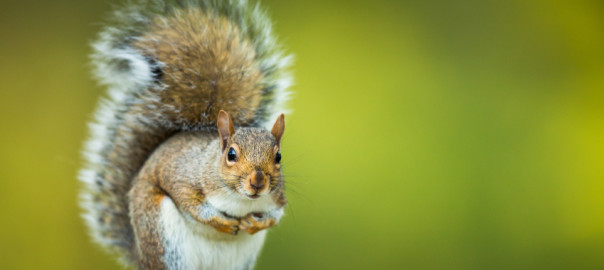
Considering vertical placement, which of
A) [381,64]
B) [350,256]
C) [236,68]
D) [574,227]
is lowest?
[350,256]

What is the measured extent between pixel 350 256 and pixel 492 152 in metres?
1.06

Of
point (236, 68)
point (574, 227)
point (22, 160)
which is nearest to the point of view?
point (236, 68)

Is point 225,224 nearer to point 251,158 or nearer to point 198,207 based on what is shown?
point 198,207

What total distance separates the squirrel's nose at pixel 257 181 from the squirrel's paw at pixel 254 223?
172mm

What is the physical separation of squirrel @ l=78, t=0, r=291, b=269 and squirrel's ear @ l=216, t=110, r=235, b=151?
4 centimetres

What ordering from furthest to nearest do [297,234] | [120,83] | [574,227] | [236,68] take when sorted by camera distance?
1. [574,227]
2. [297,234]
3. [120,83]
4. [236,68]

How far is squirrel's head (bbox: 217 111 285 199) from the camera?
120 cm

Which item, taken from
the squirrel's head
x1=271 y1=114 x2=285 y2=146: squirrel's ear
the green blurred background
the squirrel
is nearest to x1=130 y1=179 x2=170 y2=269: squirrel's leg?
the squirrel

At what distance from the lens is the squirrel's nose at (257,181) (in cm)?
119

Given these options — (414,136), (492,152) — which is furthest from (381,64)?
(492,152)

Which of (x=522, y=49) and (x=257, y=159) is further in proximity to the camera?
(x=522, y=49)

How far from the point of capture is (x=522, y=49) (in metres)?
3.52

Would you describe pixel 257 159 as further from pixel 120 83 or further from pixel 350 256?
pixel 350 256

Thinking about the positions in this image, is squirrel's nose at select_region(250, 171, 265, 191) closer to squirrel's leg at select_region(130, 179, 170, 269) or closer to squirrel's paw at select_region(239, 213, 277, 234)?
squirrel's paw at select_region(239, 213, 277, 234)
